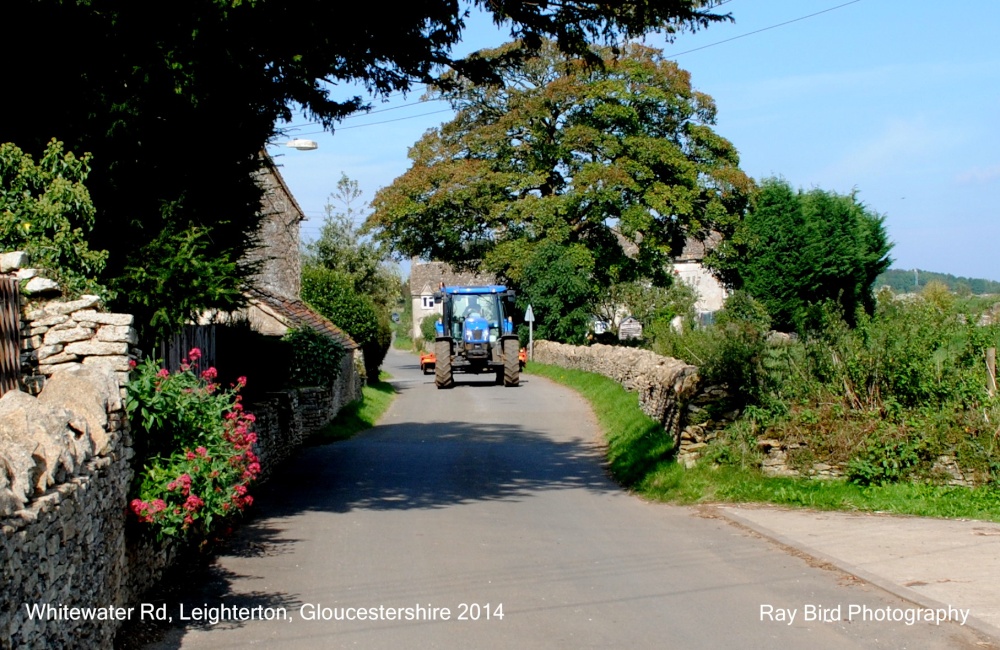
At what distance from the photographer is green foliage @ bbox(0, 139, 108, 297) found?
31.0 ft

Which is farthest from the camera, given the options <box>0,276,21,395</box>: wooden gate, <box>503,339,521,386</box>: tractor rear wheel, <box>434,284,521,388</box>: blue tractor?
<box>434,284,521,388</box>: blue tractor

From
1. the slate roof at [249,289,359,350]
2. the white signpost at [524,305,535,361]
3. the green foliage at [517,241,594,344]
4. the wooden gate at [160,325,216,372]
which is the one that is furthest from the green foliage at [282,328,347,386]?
the white signpost at [524,305,535,361]

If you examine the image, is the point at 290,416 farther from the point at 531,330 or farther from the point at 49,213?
the point at 531,330

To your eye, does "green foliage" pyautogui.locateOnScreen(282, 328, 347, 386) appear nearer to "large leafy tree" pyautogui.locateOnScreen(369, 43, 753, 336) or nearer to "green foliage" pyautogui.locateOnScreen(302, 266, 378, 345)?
"green foliage" pyautogui.locateOnScreen(302, 266, 378, 345)

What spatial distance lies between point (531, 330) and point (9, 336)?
40307mm

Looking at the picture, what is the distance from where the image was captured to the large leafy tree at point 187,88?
10492mm

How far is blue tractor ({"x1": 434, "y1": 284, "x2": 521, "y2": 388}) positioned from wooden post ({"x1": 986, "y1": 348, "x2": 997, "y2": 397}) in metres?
22.9

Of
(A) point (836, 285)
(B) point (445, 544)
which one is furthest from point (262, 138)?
(A) point (836, 285)

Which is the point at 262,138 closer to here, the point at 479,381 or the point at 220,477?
the point at 220,477

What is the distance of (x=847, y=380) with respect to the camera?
13727mm

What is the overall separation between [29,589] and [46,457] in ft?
2.66

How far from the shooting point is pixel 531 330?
158 ft

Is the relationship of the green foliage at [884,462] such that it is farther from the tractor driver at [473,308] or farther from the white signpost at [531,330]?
the white signpost at [531,330]

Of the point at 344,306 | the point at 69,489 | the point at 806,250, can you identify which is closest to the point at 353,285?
the point at 344,306
